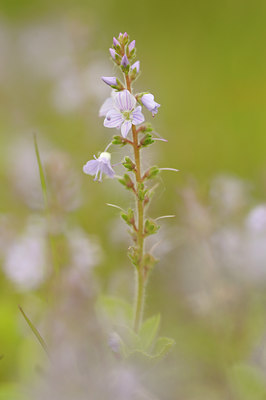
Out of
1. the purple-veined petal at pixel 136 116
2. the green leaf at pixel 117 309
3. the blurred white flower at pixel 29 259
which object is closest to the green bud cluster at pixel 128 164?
the purple-veined petal at pixel 136 116

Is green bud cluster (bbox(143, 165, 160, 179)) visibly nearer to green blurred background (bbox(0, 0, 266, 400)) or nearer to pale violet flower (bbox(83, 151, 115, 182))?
pale violet flower (bbox(83, 151, 115, 182))

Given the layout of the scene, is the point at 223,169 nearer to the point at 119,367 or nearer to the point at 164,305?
the point at 164,305

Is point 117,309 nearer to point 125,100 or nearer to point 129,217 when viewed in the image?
point 129,217

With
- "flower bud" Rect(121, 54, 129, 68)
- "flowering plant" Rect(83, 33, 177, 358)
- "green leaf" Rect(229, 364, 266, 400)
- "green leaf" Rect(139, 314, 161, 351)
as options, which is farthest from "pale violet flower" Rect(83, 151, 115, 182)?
"green leaf" Rect(229, 364, 266, 400)

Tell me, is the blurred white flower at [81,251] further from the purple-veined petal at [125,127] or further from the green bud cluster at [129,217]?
the purple-veined petal at [125,127]

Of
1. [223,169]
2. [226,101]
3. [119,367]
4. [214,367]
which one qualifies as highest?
[226,101]

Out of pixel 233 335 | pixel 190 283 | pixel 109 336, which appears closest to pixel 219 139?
pixel 190 283
